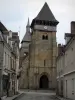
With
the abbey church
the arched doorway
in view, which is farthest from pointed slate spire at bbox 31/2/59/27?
the arched doorway

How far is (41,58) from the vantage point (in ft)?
230

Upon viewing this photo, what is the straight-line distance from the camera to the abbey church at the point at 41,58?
222 ft

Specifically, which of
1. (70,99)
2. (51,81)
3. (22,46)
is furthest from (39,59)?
(70,99)

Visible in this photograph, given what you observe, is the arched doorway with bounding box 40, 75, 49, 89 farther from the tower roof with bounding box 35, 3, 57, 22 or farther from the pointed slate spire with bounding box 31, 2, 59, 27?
the tower roof with bounding box 35, 3, 57, 22

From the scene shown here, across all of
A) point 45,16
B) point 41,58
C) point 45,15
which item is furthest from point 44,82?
point 45,15

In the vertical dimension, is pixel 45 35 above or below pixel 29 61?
above

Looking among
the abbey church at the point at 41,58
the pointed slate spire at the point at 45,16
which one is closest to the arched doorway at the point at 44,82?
the abbey church at the point at 41,58

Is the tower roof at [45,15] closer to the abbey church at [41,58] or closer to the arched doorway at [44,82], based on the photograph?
the abbey church at [41,58]

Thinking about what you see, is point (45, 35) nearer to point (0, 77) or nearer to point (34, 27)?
point (34, 27)

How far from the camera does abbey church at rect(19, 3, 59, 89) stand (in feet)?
222

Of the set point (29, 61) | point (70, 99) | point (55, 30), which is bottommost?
point (70, 99)

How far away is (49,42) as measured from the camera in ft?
235

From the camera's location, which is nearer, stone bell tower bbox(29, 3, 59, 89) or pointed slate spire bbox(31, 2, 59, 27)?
stone bell tower bbox(29, 3, 59, 89)

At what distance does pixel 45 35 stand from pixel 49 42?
2577mm
